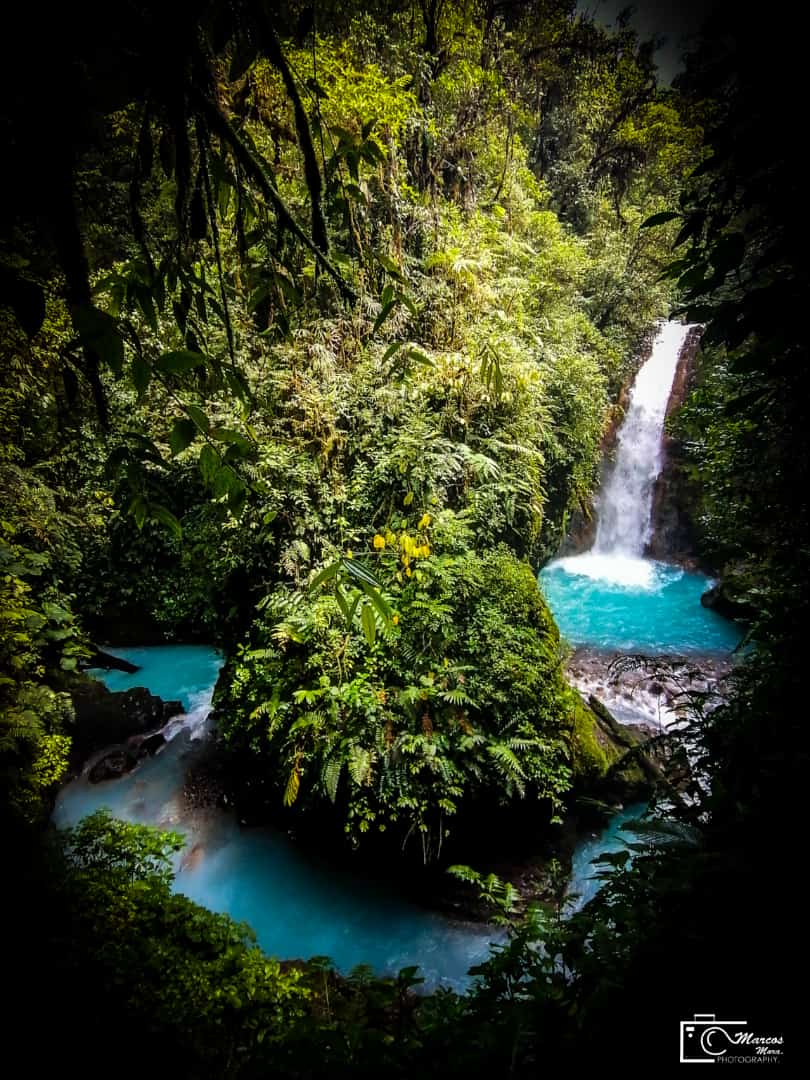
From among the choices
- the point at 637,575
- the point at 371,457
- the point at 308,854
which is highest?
the point at 371,457

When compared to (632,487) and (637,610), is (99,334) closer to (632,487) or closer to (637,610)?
(637,610)

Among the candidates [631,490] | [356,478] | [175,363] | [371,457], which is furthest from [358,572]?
Result: [631,490]

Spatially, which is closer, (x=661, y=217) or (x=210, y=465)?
(x=210, y=465)

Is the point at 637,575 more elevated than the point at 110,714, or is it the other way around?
the point at 637,575

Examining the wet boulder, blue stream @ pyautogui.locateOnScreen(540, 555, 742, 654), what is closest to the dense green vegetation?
the wet boulder

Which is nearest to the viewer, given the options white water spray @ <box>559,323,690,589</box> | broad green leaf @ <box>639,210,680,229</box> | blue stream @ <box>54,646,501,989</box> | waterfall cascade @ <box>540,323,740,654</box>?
broad green leaf @ <box>639,210,680,229</box>

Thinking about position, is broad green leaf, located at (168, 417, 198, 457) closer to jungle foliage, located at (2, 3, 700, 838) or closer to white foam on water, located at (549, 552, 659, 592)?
jungle foliage, located at (2, 3, 700, 838)

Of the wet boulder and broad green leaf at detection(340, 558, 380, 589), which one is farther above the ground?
broad green leaf at detection(340, 558, 380, 589)
